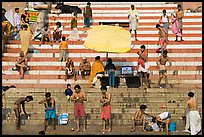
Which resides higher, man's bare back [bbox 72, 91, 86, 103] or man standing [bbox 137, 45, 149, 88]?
man standing [bbox 137, 45, 149, 88]

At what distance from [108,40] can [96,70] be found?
39.4 inches

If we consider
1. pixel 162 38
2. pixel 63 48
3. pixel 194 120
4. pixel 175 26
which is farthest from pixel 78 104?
pixel 175 26

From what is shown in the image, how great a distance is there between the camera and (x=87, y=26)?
2153 cm

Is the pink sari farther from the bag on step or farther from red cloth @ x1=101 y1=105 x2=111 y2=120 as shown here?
the bag on step

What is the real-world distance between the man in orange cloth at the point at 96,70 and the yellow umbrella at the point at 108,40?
499mm

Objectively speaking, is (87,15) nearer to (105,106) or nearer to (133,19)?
(133,19)

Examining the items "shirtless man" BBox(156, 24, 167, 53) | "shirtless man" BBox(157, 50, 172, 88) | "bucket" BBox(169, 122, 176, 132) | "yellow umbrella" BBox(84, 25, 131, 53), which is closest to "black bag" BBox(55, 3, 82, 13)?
"shirtless man" BBox(156, 24, 167, 53)

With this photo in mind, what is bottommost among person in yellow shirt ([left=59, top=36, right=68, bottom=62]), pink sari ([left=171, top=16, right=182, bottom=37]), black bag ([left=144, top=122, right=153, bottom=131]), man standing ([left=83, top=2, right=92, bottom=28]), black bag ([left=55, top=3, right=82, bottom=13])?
black bag ([left=144, top=122, right=153, bottom=131])

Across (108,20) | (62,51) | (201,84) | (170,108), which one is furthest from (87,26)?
(170,108)

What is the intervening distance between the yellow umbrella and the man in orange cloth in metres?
0.50

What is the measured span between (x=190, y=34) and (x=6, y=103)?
27.1 feet

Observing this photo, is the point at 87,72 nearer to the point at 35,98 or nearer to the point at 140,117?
the point at 35,98

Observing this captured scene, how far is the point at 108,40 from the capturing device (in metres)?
16.1

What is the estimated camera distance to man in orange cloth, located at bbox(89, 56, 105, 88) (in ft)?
53.3
